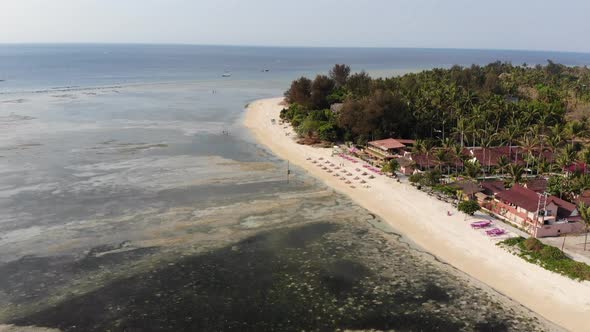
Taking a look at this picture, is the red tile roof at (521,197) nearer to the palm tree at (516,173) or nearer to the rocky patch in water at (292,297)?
the palm tree at (516,173)

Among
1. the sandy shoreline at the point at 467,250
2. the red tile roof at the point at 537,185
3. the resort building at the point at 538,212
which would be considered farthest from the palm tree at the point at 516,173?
the sandy shoreline at the point at 467,250

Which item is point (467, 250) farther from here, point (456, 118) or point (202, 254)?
point (456, 118)

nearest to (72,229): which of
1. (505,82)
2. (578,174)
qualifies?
(578,174)

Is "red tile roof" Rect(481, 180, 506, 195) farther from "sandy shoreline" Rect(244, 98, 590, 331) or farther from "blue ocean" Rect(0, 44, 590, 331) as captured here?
"blue ocean" Rect(0, 44, 590, 331)

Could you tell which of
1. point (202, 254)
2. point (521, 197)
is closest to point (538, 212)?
point (521, 197)

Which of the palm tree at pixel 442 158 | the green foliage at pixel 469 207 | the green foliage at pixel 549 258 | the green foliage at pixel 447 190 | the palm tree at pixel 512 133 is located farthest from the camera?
the palm tree at pixel 512 133

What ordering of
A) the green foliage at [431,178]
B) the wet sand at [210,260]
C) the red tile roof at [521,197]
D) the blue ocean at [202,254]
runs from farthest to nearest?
the green foliage at [431,178] < the red tile roof at [521,197] < the blue ocean at [202,254] < the wet sand at [210,260]

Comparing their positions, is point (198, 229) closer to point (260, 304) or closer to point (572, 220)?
point (260, 304)

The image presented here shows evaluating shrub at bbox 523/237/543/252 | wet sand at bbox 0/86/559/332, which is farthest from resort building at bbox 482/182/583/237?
wet sand at bbox 0/86/559/332
